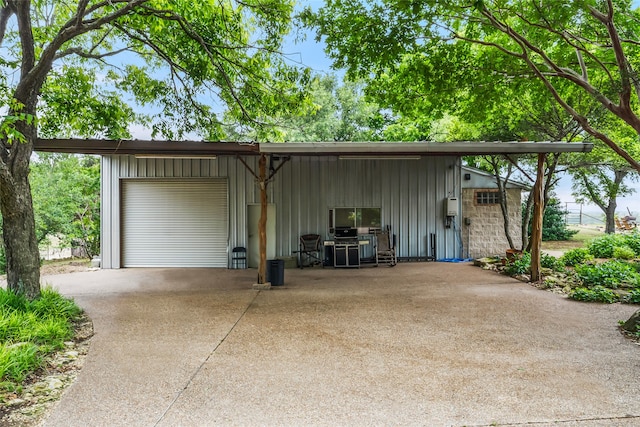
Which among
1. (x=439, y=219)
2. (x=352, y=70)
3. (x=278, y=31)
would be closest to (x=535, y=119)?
(x=439, y=219)

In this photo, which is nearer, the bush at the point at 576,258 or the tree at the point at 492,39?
the tree at the point at 492,39

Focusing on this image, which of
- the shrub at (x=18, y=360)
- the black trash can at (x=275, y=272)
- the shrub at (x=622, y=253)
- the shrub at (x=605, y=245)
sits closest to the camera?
the shrub at (x=18, y=360)

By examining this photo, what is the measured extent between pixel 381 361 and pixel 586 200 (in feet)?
55.6

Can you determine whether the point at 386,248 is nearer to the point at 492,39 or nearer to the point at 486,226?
the point at 486,226

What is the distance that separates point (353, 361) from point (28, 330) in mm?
3552

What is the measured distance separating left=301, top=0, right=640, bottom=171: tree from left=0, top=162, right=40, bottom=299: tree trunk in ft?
17.5

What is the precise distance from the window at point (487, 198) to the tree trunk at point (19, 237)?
10514mm

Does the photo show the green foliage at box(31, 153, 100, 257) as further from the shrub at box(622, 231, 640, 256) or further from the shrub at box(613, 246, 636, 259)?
the shrub at box(622, 231, 640, 256)

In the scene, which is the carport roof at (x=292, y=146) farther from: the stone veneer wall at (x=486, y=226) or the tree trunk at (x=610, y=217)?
the tree trunk at (x=610, y=217)

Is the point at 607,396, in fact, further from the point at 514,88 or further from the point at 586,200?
the point at 586,200

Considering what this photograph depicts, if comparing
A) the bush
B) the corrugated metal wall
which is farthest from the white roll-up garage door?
the bush

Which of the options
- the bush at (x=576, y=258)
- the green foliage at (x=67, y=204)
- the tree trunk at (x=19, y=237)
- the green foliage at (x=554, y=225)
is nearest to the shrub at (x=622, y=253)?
the bush at (x=576, y=258)

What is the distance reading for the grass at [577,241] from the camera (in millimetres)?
13730

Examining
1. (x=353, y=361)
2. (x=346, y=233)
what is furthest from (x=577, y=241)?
(x=353, y=361)
